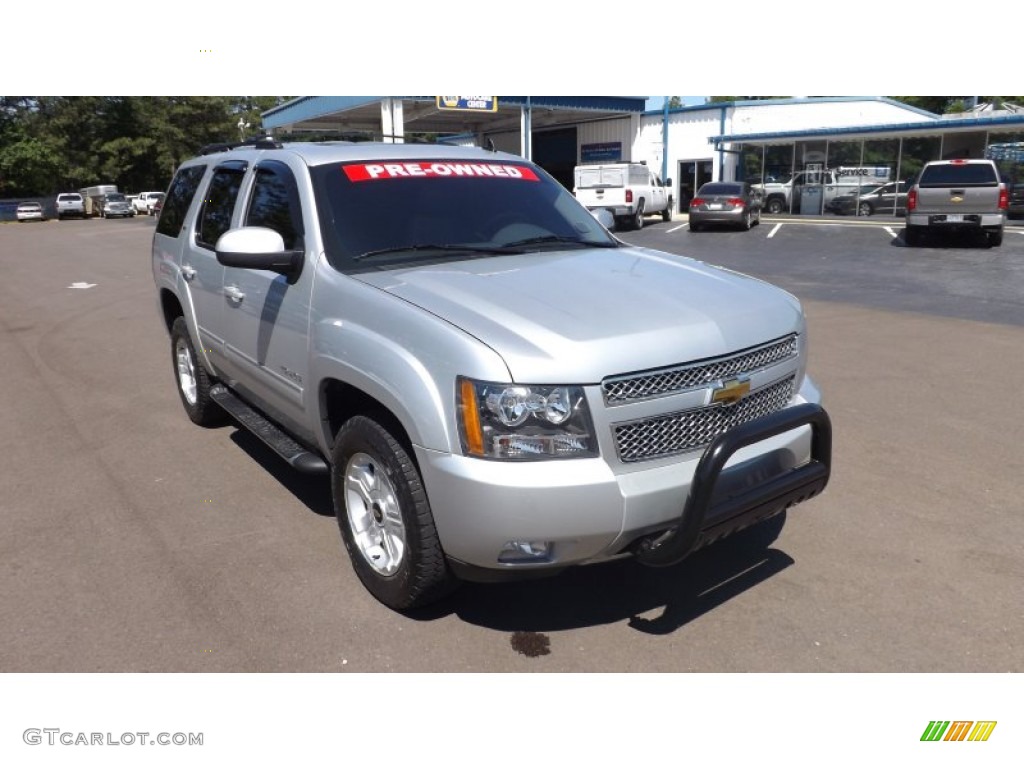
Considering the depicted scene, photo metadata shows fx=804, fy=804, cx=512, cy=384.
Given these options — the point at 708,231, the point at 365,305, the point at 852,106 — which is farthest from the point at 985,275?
the point at 852,106

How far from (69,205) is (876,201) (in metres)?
47.0

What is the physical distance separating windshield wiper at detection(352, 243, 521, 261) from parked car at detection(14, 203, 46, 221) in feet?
184

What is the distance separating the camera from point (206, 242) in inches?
205

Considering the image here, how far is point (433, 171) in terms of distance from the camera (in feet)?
14.1

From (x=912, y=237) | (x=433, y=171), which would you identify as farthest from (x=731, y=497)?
(x=912, y=237)

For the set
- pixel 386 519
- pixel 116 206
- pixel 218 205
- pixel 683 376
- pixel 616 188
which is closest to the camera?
pixel 683 376

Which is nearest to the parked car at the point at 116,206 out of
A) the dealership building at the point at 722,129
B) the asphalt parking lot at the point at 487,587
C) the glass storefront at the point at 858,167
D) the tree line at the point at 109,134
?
the tree line at the point at 109,134

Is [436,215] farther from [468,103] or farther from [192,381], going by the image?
[468,103]

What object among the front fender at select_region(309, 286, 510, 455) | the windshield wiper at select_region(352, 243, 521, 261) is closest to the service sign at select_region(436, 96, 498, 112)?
the windshield wiper at select_region(352, 243, 521, 261)

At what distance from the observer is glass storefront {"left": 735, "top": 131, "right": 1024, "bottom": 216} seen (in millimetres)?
25281

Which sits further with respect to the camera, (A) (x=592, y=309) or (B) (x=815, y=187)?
(B) (x=815, y=187)

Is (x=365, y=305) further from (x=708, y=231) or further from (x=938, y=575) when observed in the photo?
(x=708, y=231)

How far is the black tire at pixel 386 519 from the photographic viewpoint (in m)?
3.07

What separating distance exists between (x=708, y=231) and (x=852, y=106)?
421 inches
